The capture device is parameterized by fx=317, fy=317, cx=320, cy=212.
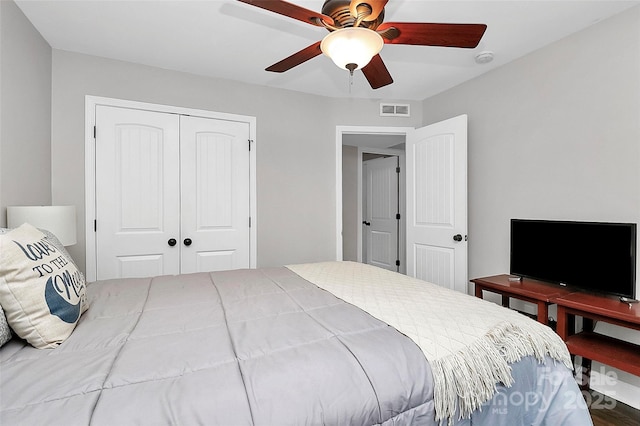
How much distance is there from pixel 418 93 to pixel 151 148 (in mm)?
2730

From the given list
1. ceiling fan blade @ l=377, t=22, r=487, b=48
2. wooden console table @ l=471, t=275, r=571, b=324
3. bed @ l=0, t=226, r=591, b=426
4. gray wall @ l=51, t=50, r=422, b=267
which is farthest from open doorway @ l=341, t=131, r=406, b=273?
bed @ l=0, t=226, r=591, b=426

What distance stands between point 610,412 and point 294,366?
2250 mm

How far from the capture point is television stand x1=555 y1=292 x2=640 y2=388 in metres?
1.70

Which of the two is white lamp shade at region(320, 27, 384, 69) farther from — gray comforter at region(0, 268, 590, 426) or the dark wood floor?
the dark wood floor

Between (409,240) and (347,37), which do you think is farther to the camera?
(409,240)

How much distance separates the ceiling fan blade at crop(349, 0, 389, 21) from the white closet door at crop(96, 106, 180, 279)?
2.08 meters

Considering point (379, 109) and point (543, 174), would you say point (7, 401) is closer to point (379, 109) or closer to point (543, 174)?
point (543, 174)

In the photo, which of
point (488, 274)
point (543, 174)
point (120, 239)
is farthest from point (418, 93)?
point (120, 239)

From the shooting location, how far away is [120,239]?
8.89 ft

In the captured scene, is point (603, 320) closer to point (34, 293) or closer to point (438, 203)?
point (438, 203)

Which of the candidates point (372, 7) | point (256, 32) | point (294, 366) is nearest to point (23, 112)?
point (256, 32)

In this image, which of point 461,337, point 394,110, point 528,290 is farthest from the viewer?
point 394,110

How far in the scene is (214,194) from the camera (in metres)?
3.04

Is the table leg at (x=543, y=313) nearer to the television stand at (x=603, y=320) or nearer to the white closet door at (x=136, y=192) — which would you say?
the television stand at (x=603, y=320)
